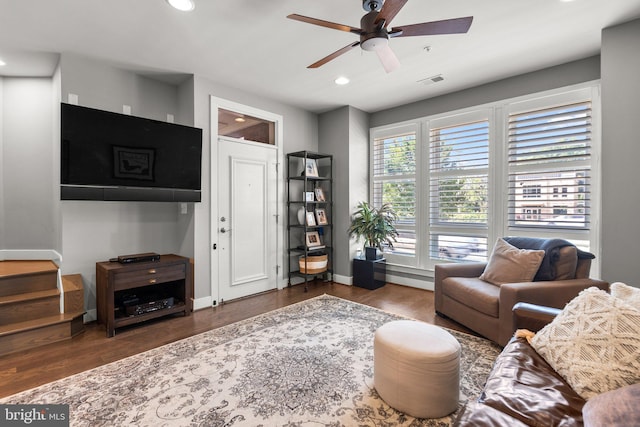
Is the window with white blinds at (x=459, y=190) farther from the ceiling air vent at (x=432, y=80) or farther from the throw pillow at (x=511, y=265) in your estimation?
the throw pillow at (x=511, y=265)

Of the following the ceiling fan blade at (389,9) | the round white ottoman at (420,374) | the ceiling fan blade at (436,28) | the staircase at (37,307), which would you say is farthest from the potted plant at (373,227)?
the staircase at (37,307)

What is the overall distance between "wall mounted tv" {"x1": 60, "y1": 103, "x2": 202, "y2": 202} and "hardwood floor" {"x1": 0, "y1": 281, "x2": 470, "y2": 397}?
4.37 ft

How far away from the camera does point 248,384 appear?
2.08 metres

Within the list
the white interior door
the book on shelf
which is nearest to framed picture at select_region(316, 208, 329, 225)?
the book on shelf

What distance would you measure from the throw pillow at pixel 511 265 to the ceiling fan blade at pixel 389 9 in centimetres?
239

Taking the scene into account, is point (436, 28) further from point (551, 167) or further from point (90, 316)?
point (90, 316)

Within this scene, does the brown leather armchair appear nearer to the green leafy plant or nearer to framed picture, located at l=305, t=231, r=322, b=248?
the green leafy plant

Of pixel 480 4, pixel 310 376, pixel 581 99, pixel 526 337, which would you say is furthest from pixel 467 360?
pixel 581 99

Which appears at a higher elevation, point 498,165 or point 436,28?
point 436,28

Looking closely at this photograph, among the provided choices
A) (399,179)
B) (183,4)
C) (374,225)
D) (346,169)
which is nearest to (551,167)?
(399,179)

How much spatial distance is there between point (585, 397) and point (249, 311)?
305 centimetres

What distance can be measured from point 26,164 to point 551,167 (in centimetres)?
607

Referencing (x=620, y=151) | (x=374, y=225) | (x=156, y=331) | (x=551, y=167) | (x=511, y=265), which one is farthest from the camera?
(x=374, y=225)

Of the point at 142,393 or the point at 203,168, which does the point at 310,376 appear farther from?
the point at 203,168
